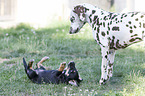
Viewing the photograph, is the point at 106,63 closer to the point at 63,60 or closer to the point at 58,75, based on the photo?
the point at 58,75

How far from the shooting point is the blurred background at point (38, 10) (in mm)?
10148

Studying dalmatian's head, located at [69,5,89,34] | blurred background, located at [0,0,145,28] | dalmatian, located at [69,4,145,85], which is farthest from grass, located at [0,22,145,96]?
dalmatian's head, located at [69,5,89,34]

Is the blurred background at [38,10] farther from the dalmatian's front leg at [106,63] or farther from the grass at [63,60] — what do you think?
the dalmatian's front leg at [106,63]

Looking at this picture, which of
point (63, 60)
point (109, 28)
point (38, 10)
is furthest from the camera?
point (38, 10)

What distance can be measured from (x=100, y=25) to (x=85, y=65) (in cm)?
165

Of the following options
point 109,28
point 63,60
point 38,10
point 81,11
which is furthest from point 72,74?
point 38,10

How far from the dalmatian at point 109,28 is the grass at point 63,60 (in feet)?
1.52

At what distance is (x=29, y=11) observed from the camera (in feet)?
33.7

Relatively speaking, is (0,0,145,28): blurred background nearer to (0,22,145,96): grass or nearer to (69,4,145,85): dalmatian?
(0,22,145,96): grass

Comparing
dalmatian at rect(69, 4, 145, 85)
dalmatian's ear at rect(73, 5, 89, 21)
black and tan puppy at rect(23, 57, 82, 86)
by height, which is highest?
dalmatian's ear at rect(73, 5, 89, 21)

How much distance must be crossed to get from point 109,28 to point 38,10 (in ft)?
22.9

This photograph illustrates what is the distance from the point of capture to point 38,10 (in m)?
10.4

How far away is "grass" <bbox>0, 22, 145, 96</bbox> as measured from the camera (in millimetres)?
4016

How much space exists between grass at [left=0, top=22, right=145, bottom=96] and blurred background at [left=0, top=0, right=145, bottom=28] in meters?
0.81
